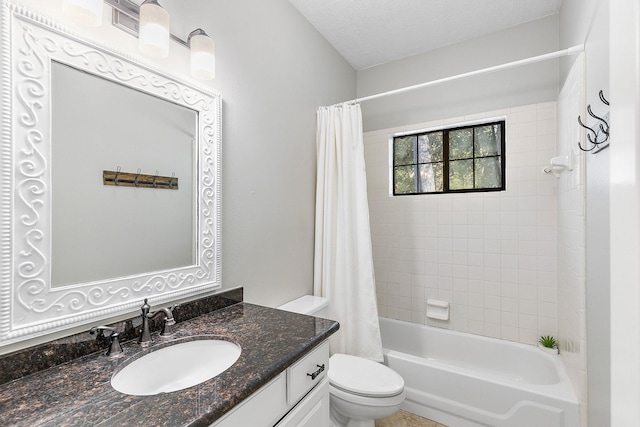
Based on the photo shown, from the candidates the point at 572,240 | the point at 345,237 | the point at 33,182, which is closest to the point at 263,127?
the point at 345,237

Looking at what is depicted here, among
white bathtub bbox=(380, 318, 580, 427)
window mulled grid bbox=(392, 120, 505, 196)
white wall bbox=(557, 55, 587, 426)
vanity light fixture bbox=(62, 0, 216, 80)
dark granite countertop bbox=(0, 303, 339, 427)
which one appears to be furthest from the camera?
window mulled grid bbox=(392, 120, 505, 196)

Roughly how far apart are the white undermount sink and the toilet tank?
754 millimetres

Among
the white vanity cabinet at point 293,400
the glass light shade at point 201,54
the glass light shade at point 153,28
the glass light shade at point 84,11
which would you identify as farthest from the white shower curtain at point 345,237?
the glass light shade at point 84,11

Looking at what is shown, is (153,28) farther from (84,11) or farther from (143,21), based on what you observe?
(84,11)

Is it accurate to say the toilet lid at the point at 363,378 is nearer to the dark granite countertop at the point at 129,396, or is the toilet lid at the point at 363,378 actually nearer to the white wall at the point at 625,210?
the dark granite countertop at the point at 129,396

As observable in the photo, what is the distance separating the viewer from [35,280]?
0.87 m

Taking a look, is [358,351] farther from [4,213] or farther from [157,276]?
[4,213]

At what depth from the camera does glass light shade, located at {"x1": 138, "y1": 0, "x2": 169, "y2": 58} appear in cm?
103

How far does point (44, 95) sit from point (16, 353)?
2.48 feet

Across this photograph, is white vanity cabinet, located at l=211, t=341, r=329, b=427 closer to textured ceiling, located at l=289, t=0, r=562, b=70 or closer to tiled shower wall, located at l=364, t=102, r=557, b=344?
tiled shower wall, located at l=364, t=102, r=557, b=344

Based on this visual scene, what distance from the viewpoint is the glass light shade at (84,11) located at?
0.88 m

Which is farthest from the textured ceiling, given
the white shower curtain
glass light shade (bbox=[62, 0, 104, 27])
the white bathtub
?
the white bathtub

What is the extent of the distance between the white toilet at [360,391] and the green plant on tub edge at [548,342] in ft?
3.94

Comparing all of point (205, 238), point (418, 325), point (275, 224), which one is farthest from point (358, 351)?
point (205, 238)
